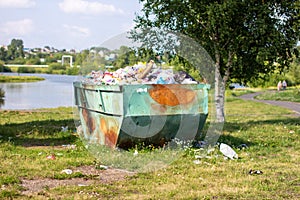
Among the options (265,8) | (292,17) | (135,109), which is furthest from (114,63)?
(292,17)

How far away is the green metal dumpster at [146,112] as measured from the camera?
10219 millimetres

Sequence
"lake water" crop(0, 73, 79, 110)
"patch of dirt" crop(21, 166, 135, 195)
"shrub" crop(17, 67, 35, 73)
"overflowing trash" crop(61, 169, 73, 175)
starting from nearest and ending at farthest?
"patch of dirt" crop(21, 166, 135, 195)
"overflowing trash" crop(61, 169, 73, 175)
"lake water" crop(0, 73, 79, 110)
"shrub" crop(17, 67, 35, 73)

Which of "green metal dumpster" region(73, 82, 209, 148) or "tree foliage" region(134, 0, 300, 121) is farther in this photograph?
"tree foliage" region(134, 0, 300, 121)

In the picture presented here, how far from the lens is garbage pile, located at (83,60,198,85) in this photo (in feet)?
35.4

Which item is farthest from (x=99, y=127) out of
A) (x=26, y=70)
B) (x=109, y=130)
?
(x=26, y=70)

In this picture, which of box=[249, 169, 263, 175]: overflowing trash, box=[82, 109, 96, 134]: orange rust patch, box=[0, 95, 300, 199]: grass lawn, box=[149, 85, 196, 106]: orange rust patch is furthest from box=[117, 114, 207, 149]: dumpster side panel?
box=[249, 169, 263, 175]: overflowing trash

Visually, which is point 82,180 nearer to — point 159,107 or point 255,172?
point 159,107

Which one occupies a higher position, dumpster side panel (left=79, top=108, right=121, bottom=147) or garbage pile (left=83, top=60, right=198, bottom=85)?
garbage pile (left=83, top=60, right=198, bottom=85)

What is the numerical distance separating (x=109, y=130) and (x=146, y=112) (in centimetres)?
99

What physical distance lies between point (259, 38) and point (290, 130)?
3272 millimetres

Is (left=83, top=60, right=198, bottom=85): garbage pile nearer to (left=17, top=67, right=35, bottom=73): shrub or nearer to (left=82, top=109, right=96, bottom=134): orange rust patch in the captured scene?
(left=82, top=109, right=96, bottom=134): orange rust patch

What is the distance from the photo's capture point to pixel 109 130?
10.7 metres

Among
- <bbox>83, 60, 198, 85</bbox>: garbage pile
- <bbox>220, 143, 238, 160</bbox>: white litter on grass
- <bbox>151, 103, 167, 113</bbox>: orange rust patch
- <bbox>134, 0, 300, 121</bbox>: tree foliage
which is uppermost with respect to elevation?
<bbox>134, 0, 300, 121</bbox>: tree foliage

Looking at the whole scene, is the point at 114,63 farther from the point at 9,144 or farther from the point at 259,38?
the point at 259,38
